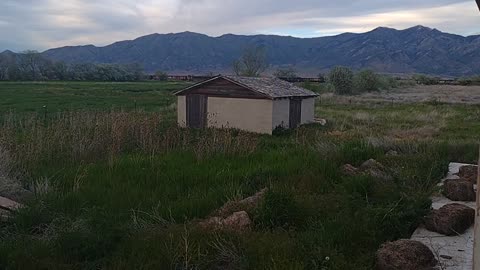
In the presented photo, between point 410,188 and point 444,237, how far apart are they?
106 inches

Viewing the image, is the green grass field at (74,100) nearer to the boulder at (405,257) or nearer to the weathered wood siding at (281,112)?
the weathered wood siding at (281,112)

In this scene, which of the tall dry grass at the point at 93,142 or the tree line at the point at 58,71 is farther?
the tree line at the point at 58,71

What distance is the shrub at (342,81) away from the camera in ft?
218

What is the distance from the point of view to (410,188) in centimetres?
1006

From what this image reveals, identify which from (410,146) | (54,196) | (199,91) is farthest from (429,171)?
(199,91)

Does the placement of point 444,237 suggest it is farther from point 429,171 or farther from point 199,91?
point 199,91

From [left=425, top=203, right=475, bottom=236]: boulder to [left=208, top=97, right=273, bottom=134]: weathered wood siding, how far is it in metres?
16.4

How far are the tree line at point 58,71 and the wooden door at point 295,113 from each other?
80162 mm

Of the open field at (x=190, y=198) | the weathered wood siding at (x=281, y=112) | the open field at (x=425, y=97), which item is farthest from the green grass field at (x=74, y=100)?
the open field at (x=425, y=97)

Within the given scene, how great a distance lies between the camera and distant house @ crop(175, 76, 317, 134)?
2444cm

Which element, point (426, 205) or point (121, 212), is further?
point (121, 212)

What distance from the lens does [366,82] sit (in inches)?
2724

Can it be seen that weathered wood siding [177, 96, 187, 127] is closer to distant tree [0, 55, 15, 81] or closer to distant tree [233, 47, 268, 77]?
distant tree [233, 47, 268, 77]

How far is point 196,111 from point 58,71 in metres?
87.5
